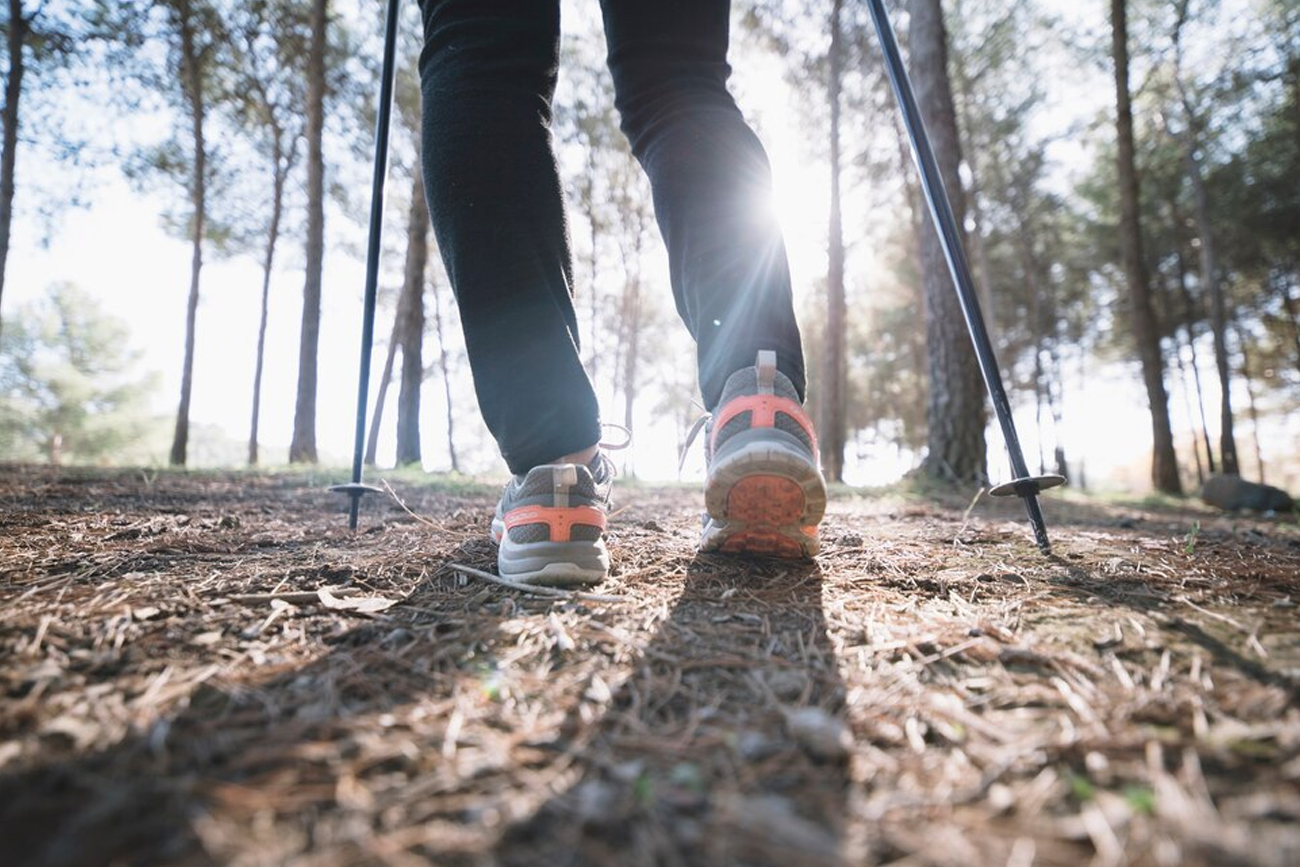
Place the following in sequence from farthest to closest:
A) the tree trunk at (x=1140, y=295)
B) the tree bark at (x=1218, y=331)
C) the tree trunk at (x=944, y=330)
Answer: the tree bark at (x=1218, y=331), the tree trunk at (x=1140, y=295), the tree trunk at (x=944, y=330)

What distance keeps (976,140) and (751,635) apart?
14.9 m

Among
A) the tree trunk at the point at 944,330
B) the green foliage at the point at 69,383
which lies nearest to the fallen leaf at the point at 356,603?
the tree trunk at the point at 944,330

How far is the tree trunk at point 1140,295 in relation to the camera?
7.71 metres

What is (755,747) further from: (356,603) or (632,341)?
(632,341)

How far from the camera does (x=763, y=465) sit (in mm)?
1023

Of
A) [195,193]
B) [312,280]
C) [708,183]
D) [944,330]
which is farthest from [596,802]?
[195,193]

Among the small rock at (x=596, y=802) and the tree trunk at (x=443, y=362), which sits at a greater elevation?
the tree trunk at (x=443, y=362)

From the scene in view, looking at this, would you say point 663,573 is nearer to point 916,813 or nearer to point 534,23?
point 916,813

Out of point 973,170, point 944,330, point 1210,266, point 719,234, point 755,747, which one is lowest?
point 755,747

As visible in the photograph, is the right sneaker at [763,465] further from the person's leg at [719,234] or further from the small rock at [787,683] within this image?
the small rock at [787,683]

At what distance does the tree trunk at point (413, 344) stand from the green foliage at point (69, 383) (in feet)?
73.2

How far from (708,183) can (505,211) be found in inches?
16.5

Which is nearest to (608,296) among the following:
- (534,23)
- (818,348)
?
(818,348)

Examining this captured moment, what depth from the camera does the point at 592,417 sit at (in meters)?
1.17
